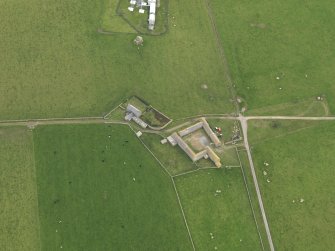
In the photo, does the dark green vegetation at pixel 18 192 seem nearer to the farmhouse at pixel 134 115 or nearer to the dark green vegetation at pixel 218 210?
the farmhouse at pixel 134 115

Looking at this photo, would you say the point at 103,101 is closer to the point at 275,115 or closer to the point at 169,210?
the point at 169,210

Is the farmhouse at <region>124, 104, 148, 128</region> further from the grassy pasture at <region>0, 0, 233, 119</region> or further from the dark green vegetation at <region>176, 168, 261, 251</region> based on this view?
the dark green vegetation at <region>176, 168, 261, 251</region>

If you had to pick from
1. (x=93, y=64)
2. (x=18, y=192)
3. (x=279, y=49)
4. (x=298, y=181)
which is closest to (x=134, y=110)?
(x=93, y=64)

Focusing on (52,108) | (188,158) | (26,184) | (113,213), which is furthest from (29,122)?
(188,158)

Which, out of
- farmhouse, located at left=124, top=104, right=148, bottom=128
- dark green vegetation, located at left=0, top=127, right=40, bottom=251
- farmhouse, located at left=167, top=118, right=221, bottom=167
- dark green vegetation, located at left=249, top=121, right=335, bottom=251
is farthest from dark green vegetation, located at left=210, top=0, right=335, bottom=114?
dark green vegetation, located at left=0, top=127, right=40, bottom=251

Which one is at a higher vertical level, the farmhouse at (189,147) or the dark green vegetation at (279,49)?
the dark green vegetation at (279,49)

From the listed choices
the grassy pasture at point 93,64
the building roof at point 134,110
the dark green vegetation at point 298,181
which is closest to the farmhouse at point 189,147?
the grassy pasture at point 93,64
